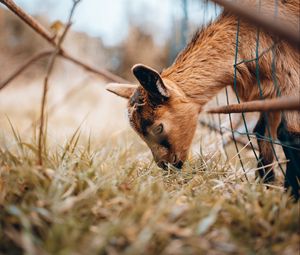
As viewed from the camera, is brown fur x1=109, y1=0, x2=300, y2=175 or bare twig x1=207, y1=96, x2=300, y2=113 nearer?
bare twig x1=207, y1=96, x2=300, y2=113

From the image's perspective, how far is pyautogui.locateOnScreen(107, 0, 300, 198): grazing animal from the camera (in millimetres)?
2705

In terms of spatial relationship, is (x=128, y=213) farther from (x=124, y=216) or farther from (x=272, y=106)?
(x=272, y=106)

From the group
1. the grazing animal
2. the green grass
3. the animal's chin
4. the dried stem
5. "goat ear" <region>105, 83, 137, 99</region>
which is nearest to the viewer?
the green grass

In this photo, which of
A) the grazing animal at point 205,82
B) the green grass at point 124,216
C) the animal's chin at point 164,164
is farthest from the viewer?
the animal's chin at point 164,164

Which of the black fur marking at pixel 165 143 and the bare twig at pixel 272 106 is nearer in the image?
the bare twig at pixel 272 106

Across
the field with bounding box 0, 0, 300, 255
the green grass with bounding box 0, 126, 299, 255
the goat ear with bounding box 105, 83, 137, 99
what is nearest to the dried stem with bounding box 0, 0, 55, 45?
the goat ear with bounding box 105, 83, 137, 99

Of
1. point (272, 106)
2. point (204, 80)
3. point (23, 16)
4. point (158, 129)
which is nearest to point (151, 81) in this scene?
point (158, 129)

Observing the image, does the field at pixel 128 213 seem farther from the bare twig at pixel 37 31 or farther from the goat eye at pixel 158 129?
the bare twig at pixel 37 31

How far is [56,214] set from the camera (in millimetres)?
1491

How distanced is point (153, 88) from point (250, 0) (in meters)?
0.99

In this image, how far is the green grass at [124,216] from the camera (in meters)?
1.40

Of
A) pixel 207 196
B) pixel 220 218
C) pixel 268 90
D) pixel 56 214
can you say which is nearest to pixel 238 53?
pixel 268 90

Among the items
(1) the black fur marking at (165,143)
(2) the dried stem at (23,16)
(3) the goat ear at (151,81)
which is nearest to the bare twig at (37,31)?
(2) the dried stem at (23,16)

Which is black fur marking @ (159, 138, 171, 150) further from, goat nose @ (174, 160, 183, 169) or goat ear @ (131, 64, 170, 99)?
goat ear @ (131, 64, 170, 99)
